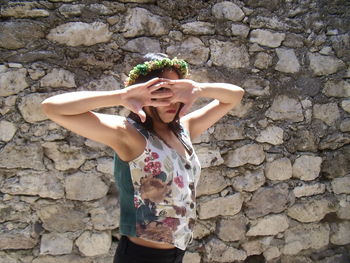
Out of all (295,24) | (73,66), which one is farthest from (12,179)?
(295,24)

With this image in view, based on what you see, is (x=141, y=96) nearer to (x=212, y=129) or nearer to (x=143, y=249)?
(x=143, y=249)

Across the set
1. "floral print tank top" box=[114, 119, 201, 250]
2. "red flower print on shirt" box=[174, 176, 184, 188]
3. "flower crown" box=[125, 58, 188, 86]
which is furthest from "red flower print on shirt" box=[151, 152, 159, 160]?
"flower crown" box=[125, 58, 188, 86]

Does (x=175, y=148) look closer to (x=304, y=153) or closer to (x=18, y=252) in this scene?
(x=18, y=252)

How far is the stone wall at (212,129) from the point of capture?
83.5 inches

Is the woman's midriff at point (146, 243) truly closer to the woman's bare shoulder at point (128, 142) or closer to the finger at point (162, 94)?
the woman's bare shoulder at point (128, 142)

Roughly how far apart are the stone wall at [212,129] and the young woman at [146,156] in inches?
37.5

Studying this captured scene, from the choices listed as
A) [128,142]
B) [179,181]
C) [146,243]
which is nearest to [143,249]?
[146,243]

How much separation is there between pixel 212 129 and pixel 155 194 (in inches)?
49.9

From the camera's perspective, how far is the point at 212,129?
2480 millimetres

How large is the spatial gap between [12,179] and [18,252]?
0.45 m

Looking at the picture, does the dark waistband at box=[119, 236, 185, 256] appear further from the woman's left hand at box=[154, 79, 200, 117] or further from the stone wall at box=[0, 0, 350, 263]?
Result: the stone wall at box=[0, 0, 350, 263]

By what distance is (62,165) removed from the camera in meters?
2.17

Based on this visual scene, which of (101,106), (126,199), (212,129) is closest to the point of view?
(101,106)

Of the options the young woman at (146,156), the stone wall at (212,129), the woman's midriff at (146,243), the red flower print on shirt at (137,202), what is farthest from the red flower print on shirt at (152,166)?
the stone wall at (212,129)
